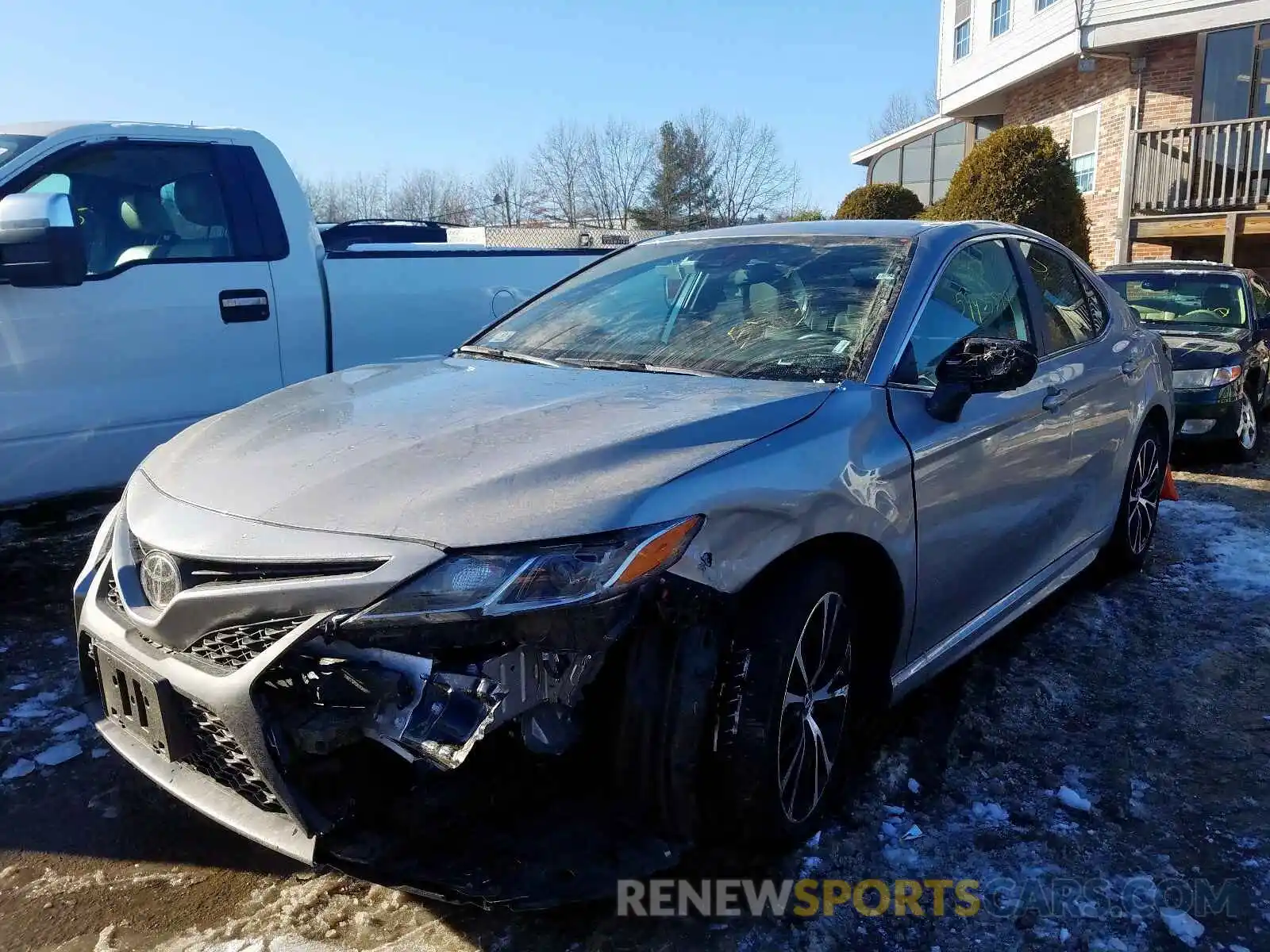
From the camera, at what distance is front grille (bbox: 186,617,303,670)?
2.13m

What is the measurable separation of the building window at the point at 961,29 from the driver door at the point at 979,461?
846 inches

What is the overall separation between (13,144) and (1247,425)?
809 centimetres

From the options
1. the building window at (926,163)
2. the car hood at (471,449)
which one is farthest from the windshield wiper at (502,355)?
the building window at (926,163)

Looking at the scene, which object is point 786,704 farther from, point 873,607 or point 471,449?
point 471,449

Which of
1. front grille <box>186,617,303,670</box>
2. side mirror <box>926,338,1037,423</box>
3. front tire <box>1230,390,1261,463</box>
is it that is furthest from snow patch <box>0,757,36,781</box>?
front tire <box>1230,390,1261,463</box>

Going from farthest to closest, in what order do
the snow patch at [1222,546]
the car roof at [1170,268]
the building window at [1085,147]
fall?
the building window at [1085,147] → the car roof at [1170,268] → the snow patch at [1222,546]

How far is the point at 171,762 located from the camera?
7.64ft

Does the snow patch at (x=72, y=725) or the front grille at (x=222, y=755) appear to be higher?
the front grille at (x=222, y=755)

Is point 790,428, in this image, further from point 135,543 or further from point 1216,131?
point 1216,131

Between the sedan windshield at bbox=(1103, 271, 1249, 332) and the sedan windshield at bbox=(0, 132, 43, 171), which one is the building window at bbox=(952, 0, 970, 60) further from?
the sedan windshield at bbox=(0, 132, 43, 171)

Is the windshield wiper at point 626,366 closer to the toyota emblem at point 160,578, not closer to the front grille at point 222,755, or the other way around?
the toyota emblem at point 160,578

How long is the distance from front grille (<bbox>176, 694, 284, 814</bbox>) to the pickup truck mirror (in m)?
2.53

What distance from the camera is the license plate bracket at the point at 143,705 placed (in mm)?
2240

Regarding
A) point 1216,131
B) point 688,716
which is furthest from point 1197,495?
point 1216,131
